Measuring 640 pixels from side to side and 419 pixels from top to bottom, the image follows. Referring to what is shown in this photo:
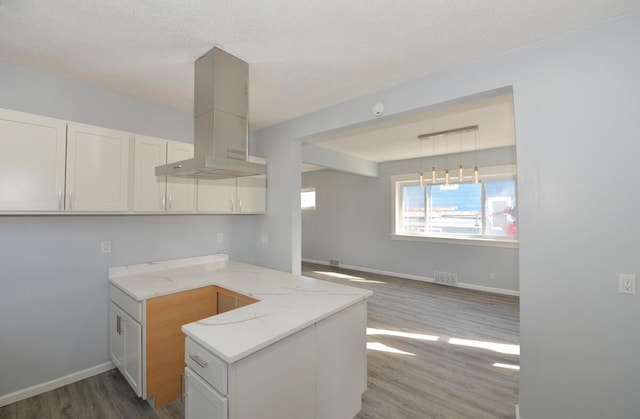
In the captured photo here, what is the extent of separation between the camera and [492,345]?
3053 mm

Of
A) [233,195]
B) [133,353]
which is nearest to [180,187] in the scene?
[233,195]

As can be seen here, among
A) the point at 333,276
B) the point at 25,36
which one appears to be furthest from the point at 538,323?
the point at 333,276

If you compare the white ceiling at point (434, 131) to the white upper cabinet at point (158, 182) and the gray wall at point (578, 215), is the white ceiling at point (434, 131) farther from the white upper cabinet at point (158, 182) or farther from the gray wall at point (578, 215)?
the white upper cabinet at point (158, 182)

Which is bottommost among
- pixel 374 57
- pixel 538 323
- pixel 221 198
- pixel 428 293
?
pixel 428 293

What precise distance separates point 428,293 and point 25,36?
224 inches

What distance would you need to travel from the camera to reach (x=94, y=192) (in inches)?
85.9

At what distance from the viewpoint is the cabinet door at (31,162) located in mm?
1821

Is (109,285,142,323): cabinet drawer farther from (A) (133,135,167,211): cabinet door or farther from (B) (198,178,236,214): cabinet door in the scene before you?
(B) (198,178,236,214): cabinet door

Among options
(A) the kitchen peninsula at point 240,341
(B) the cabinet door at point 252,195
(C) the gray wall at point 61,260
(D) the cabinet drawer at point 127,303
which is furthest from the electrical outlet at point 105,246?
(B) the cabinet door at point 252,195

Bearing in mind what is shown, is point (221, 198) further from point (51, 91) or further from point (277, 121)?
point (51, 91)

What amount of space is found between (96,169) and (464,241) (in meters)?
5.56

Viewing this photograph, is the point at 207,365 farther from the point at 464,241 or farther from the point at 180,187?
the point at 464,241

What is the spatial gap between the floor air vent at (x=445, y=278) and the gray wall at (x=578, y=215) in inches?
145

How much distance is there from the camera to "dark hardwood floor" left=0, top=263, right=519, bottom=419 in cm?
Result: 203
